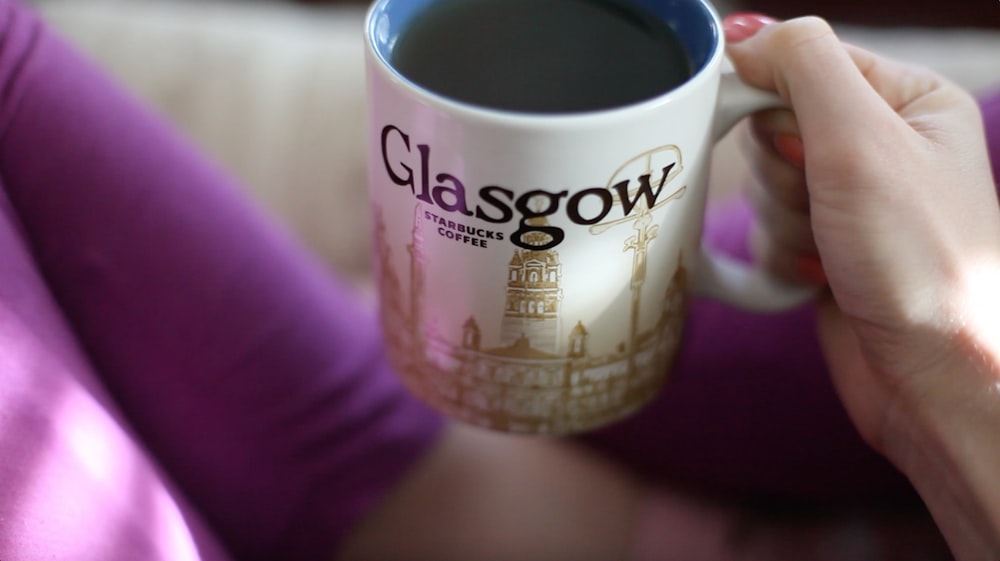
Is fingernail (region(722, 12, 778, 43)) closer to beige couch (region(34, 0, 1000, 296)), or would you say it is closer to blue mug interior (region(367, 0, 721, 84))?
blue mug interior (region(367, 0, 721, 84))

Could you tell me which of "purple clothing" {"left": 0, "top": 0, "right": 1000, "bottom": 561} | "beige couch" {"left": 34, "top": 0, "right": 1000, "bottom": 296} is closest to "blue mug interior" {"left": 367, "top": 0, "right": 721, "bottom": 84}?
"purple clothing" {"left": 0, "top": 0, "right": 1000, "bottom": 561}

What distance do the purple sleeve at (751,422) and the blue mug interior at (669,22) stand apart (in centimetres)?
27

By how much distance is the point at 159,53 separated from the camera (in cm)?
108

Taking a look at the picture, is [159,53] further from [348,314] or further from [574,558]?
[574,558]

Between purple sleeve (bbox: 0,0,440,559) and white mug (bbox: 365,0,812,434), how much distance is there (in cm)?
14

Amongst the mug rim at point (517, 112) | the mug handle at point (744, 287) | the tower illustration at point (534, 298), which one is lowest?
the mug handle at point (744, 287)

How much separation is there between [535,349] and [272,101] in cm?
66

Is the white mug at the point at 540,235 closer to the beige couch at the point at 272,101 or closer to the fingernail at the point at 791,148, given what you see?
the fingernail at the point at 791,148

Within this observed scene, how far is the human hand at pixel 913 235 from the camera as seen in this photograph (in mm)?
493

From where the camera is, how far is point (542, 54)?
521 mm

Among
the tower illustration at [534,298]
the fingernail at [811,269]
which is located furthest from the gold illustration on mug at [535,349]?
the fingernail at [811,269]

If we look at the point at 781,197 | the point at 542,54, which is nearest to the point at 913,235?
the point at 781,197

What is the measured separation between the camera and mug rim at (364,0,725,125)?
431 mm

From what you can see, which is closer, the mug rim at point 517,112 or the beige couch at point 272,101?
the mug rim at point 517,112
